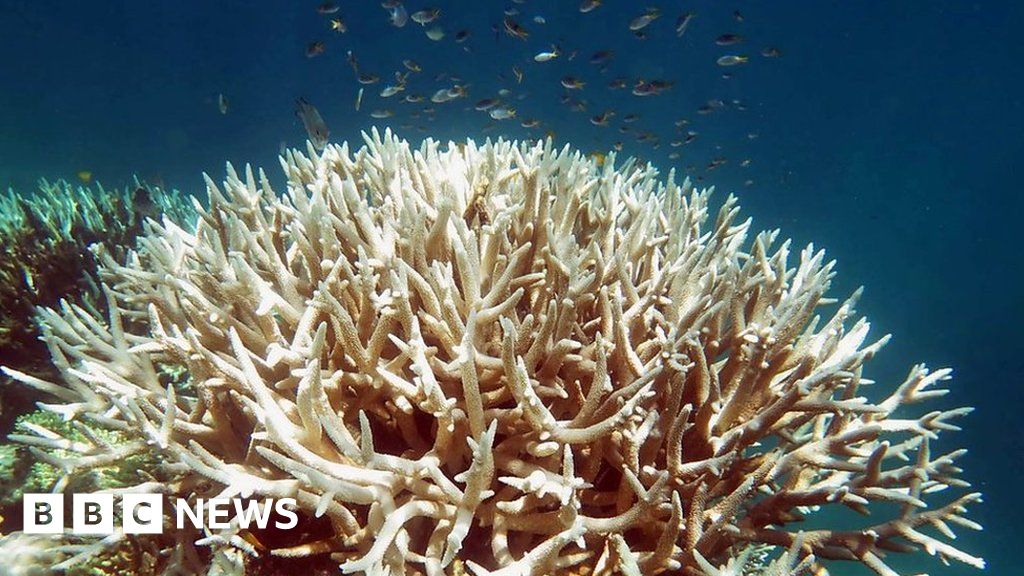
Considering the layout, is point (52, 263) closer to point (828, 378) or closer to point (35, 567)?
point (35, 567)

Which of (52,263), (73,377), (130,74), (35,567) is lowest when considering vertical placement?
(35,567)

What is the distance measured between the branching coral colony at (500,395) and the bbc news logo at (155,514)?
4.2 inches

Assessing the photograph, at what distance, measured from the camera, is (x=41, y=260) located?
18.3ft

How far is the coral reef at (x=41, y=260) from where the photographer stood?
489 cm

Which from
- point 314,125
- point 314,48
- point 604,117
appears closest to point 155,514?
point 314,125

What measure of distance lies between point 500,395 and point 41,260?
5195mm

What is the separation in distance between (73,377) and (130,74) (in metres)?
48.1

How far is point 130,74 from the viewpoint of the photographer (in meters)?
41.7

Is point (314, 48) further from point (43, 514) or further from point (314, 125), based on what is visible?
point (43, 514)

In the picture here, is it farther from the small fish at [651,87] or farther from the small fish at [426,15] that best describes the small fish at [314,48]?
the small fish at [651,87]

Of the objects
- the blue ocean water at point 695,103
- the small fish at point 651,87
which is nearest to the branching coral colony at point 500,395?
Answer: the small fish at point 651,87

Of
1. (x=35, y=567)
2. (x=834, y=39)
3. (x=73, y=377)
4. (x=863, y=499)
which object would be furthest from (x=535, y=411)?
(x=834, y=39)

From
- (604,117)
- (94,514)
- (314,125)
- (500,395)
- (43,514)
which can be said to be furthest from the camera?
(604,117)

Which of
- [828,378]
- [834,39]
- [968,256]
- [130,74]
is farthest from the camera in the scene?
[834,39]
